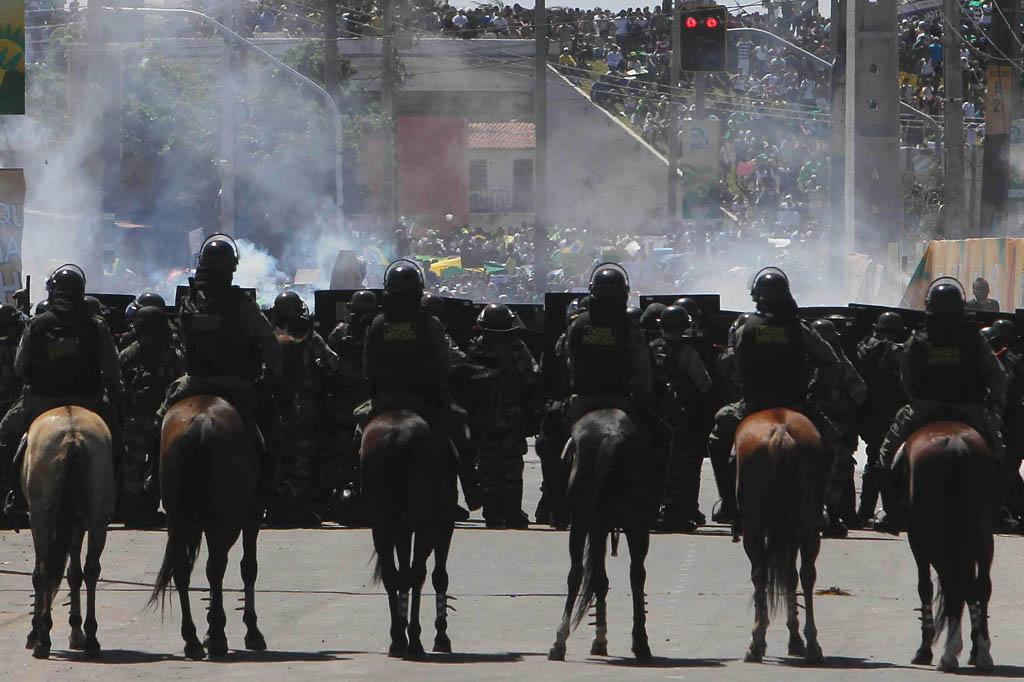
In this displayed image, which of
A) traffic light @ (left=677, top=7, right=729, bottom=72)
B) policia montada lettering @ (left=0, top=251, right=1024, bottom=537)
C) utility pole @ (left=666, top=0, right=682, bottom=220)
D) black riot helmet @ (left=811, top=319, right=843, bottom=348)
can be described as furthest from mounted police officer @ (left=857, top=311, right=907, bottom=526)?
utility pole @ (left=666, top=0, right=682, bottom=220)

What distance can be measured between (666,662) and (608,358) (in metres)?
1.73

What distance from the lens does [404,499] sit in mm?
9984

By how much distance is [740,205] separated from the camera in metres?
46.5

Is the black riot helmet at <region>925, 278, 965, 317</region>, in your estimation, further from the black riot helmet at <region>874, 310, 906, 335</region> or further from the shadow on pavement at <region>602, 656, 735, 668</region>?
the black riot helmet at <region>874, 310, 906, 335</region>

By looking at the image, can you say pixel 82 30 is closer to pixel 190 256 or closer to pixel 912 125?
pixel 190 256

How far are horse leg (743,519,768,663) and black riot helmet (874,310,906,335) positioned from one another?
6.03m

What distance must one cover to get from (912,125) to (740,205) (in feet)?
18.5

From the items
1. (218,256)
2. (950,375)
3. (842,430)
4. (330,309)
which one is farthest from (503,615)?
(330,309)

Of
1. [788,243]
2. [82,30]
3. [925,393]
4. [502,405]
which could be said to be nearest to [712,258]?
[788,243]

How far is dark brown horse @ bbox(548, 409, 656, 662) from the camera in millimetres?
9797

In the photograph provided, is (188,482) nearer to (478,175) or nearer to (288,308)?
(288,308)

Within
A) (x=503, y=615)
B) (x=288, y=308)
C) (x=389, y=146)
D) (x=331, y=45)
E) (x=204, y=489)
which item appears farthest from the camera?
(x=389, y=146)

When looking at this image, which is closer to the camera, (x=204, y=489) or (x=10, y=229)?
(x=204, y=489)

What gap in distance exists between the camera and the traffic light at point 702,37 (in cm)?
3003
